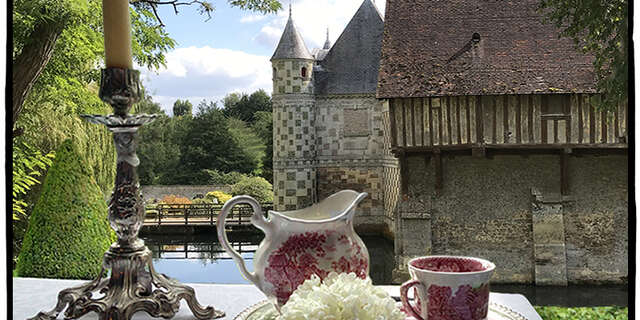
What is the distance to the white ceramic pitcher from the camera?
623 millimetres

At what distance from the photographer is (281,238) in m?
0.64

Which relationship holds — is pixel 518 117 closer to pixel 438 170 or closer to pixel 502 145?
pixel 502 145

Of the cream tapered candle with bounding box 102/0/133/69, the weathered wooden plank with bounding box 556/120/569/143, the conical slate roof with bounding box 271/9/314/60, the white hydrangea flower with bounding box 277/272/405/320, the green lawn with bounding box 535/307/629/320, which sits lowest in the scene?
the green lawn with bounding box 535/307/629/320

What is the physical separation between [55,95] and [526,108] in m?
4.42

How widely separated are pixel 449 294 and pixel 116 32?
45cm

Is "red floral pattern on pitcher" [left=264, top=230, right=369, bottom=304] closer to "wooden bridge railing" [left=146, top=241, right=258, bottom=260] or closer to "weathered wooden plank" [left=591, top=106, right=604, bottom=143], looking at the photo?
"weathered wooden plank" [left=591, top=106, right=604, bottom=143]

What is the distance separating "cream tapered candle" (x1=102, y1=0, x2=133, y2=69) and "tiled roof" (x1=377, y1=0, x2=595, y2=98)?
516 cm

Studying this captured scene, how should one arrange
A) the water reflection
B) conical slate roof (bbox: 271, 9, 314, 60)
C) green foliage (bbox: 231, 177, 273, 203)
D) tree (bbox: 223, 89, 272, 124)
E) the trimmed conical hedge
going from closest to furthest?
the trimmed conical hedge, the water reflection, conical slate roof (bbox: 271, 9, 314, 60), green foliage (bbox: 231, 177, 273, 203), tree (bbox: 223, 89, 272, 124)

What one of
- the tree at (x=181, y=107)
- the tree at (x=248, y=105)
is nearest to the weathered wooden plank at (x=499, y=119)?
the tree at (x=248, y=105)

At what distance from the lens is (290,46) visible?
30.2 feet

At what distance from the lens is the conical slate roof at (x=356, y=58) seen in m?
9.51

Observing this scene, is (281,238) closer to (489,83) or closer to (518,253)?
(489,83)

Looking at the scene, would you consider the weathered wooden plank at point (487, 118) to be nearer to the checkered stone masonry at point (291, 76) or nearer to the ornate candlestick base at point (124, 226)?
the checkered stone masonry at point (291, 76)

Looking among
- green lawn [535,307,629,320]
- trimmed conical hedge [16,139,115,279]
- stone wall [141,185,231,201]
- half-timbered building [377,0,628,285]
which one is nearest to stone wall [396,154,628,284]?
half-timbered building [377,0,628,285]
